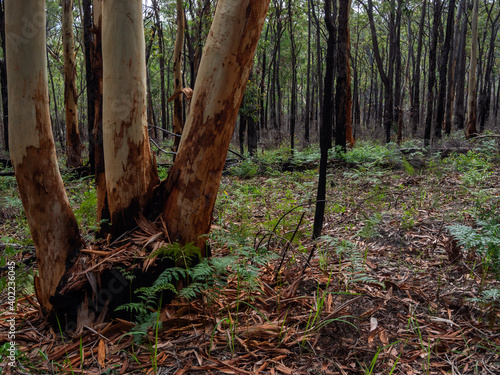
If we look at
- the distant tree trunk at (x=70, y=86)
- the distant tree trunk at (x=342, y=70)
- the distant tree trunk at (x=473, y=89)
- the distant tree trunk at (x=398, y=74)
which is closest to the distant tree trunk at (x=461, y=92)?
the distant tree trunk at (x=398, y=74)

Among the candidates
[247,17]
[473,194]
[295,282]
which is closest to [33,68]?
[247,17]

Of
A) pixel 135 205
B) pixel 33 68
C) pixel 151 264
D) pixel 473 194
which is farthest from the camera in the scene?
pixel 473 194

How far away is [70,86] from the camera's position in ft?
30.4

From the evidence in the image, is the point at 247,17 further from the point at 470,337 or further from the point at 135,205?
the point at 470,337

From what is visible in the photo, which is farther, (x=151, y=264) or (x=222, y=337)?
(x=151, y=264)

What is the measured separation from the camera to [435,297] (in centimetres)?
214

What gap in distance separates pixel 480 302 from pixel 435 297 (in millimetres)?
245

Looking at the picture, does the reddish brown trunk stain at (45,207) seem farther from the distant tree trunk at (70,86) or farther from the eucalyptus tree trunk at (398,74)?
the eucalyptus tree trunk at (398,74)

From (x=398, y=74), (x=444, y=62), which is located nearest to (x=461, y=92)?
(x=398, y=74)

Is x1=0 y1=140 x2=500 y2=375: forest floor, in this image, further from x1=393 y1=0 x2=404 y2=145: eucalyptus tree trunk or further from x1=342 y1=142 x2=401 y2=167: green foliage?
x1=393 y1=0 x2=404 y2=145: eucalyptus tree trunk

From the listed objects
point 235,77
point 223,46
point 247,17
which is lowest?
point 235,77

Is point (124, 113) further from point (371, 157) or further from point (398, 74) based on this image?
point (398, 74)

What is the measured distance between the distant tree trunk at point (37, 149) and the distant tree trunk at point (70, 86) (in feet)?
26.0

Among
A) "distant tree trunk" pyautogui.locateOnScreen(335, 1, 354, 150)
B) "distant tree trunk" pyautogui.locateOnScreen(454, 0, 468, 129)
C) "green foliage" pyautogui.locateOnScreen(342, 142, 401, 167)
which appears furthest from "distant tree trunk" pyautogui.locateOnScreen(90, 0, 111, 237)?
"distant tree trunk" pyautogui.locateOnScreen(454, 0, 468, 129)
